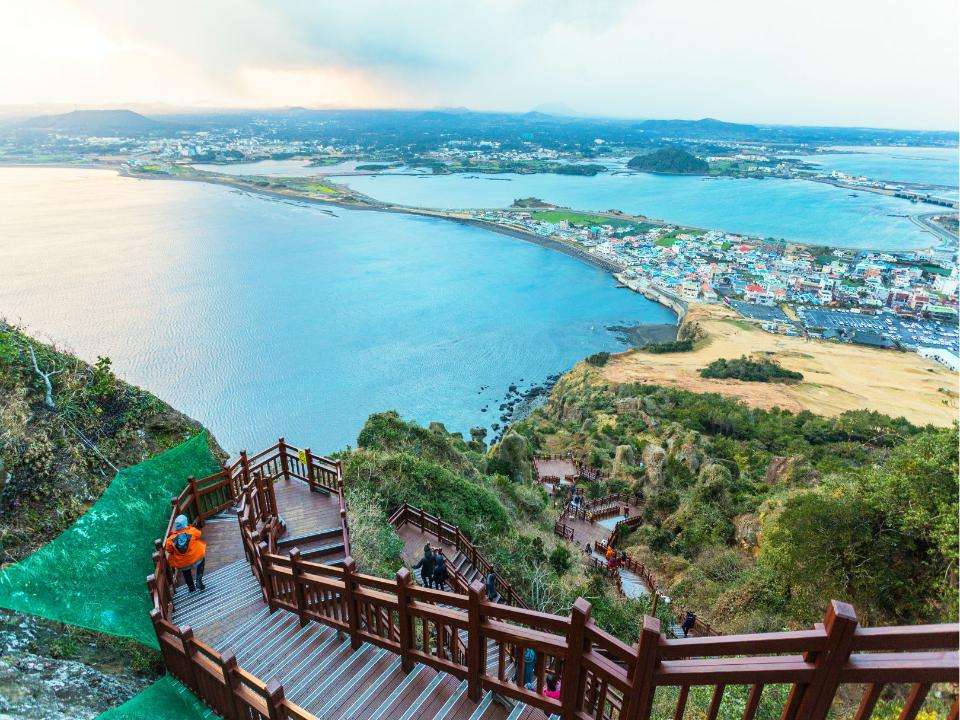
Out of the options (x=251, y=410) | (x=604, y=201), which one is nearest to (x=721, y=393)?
(x=251, y=410)

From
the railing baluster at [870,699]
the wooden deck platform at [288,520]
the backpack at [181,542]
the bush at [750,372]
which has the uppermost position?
the railing baluster at [870,699]

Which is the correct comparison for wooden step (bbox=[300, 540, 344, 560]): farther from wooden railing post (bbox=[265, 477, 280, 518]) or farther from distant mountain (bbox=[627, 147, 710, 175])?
distant mountain (bbox=[627, 147, 710, 175])

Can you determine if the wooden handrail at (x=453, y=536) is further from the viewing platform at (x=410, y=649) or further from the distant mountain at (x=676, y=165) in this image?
the distant mountain at (x=676, y=165)

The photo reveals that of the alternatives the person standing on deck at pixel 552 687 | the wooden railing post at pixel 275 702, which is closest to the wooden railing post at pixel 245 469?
the wooden railing post at pixel 275 702

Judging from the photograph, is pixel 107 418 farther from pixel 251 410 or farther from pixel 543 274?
pixel 543 274

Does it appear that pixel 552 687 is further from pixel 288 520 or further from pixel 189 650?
pixel 288 520

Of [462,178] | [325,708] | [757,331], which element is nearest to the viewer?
[325,708]
